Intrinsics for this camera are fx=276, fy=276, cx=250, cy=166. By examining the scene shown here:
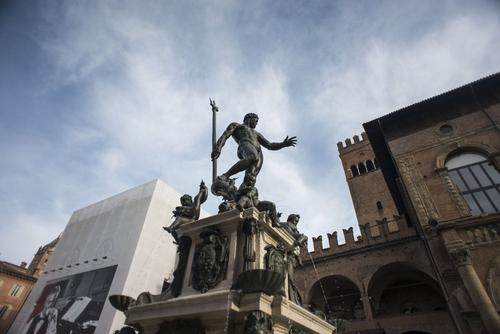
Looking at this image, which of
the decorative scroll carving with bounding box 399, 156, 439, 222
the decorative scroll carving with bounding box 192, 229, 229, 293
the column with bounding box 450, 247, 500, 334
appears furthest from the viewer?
the decorative scroll carving with bounding box 399, 156, 439, 222

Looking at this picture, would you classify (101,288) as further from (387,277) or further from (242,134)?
(242,134)

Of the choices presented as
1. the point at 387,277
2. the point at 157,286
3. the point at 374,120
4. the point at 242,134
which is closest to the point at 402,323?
the point at 387,277

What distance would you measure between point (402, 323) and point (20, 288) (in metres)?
40.1

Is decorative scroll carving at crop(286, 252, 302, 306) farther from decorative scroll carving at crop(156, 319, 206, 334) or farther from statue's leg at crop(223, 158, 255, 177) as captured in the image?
statue's leg at crop(223, 158, 255, 177)

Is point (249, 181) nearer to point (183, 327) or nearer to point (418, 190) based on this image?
point (183, 327)

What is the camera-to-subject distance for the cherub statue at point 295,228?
4.38 m

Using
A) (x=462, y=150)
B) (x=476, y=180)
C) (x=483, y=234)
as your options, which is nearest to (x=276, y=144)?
(x=483, y=234)

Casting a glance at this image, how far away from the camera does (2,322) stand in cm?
2973

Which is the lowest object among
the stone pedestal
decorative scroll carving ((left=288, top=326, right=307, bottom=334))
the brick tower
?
decorative scroll carving ((left=288, top=326, right=307, bottom=334))

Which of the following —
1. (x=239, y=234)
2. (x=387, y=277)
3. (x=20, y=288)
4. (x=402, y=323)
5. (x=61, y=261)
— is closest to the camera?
(x=239, y=234)

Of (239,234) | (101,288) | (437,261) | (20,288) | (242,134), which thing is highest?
(20,288)

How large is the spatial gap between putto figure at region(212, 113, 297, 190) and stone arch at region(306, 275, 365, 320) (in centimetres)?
1267

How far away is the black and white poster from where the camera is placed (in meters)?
19.9

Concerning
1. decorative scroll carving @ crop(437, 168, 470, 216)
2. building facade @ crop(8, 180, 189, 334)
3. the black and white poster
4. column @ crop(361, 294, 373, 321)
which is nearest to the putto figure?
decorative scroll carving @ crop(437, 168, 470, 216)
